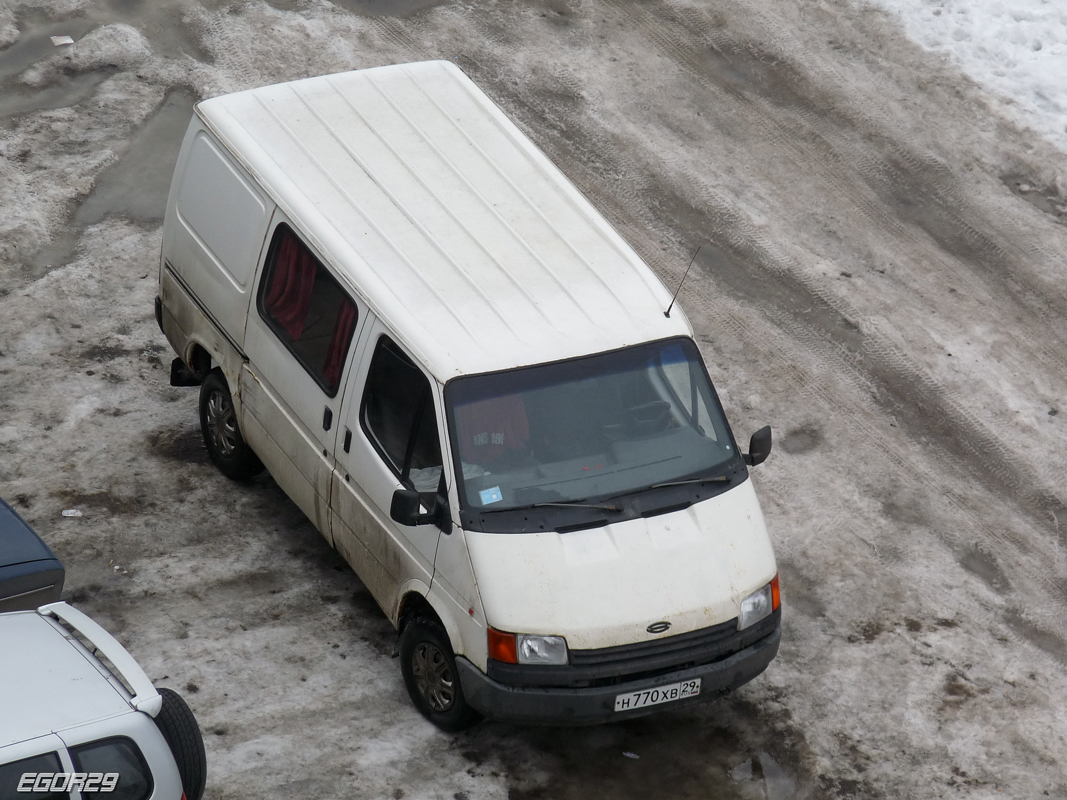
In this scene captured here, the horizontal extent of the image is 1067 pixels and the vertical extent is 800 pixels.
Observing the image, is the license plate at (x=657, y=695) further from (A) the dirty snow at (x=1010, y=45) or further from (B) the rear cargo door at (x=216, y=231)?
(A) the dirty snow at (x=1010, y=45)

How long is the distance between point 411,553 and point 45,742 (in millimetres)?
2173

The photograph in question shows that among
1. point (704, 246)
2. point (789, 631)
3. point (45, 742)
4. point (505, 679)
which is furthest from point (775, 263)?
point (45, 742)

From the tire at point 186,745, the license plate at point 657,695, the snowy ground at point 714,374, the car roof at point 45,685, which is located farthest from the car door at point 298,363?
the license plate at point 657,695

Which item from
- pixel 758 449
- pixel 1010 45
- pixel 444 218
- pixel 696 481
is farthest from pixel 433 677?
pixel 1010 45

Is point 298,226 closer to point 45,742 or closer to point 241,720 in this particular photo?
point 241,720

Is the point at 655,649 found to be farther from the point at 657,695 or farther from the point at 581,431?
the point at 581,431

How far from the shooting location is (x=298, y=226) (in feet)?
25.1

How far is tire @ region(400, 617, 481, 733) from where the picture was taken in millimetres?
6824

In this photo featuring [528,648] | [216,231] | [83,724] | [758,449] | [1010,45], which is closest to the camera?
[83,724]

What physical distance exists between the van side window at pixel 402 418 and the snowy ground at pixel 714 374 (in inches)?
53.1

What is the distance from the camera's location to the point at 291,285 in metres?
7.77

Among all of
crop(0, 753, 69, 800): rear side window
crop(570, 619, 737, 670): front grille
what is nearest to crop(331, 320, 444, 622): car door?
crop(570, 619, 737, 670): front grille

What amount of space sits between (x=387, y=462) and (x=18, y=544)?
2.04 meters

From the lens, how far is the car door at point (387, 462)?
6.83 meters
